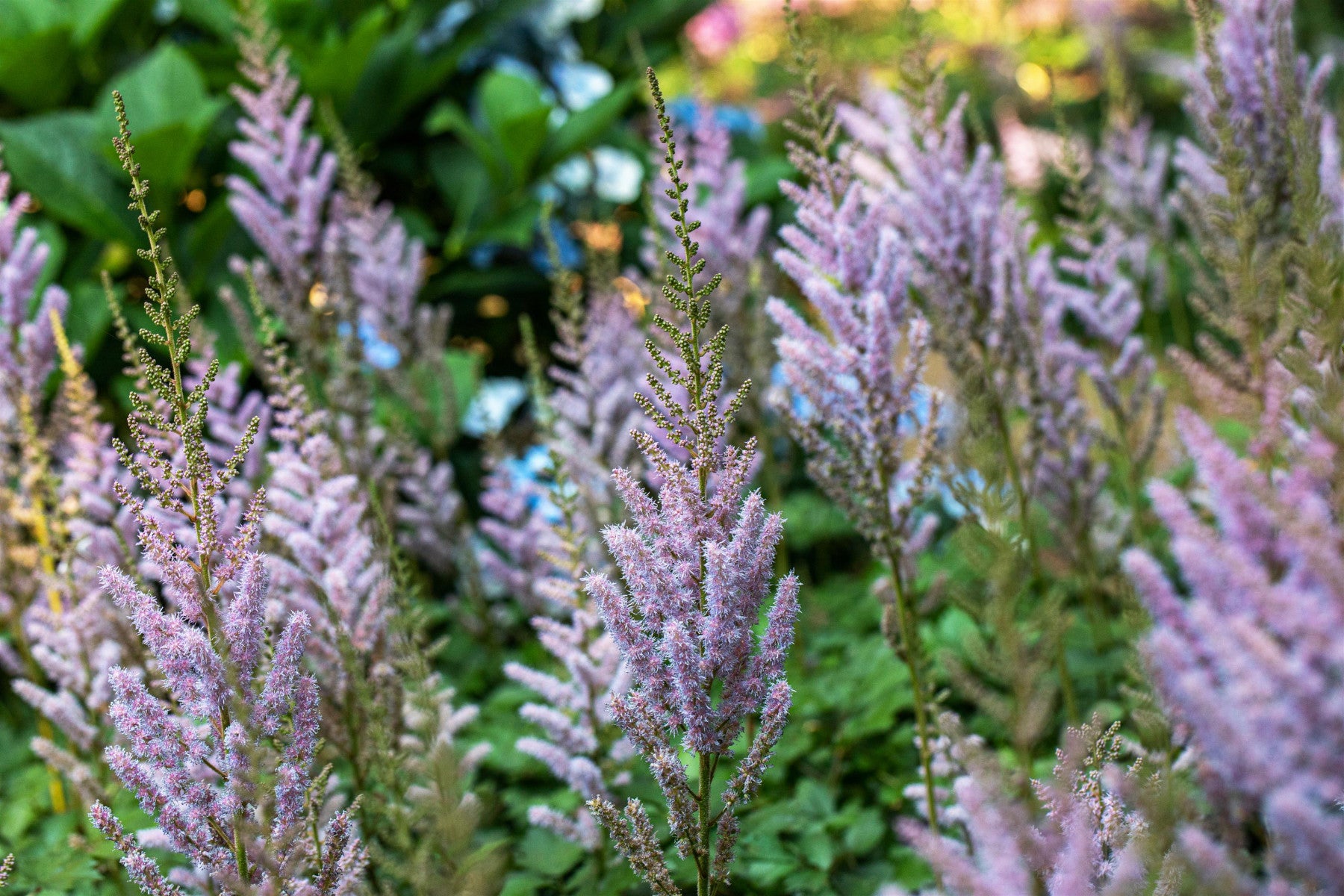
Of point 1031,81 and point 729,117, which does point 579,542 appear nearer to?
point 729,117

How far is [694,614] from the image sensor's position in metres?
1.55

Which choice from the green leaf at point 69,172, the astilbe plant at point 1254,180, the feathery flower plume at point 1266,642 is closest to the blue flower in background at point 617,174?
the green leaf at point 69,172

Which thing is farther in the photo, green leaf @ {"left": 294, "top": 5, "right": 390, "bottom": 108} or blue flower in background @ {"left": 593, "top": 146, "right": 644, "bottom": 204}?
blue flower in background @ {"left": 593, "top": 146, "right": 644, "bottom": 204}

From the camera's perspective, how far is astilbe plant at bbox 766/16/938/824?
2.12 meters

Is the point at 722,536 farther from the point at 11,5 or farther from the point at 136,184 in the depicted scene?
the point at 11,5

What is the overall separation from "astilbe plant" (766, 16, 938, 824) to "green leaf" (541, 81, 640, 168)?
2.20 m

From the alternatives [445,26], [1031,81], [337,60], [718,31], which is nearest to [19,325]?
[337,60]

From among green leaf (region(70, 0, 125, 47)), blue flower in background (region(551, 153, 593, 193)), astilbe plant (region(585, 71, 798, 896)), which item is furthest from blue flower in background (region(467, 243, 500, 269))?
astilbe plant (region(585, 71, 798, 896))

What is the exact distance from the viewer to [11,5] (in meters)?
4.48

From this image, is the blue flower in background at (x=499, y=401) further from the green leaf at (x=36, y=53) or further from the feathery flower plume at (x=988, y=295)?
the green leaf at (x=36, y=53)

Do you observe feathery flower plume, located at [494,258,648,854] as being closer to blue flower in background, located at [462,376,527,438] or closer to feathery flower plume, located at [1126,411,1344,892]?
blue flower in background, located at [462,376,527,438]

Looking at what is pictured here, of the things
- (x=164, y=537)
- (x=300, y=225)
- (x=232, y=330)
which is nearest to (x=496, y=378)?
(x=232, y=330)

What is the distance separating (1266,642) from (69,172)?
4077 mm

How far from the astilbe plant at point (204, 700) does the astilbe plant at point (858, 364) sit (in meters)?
1.04
